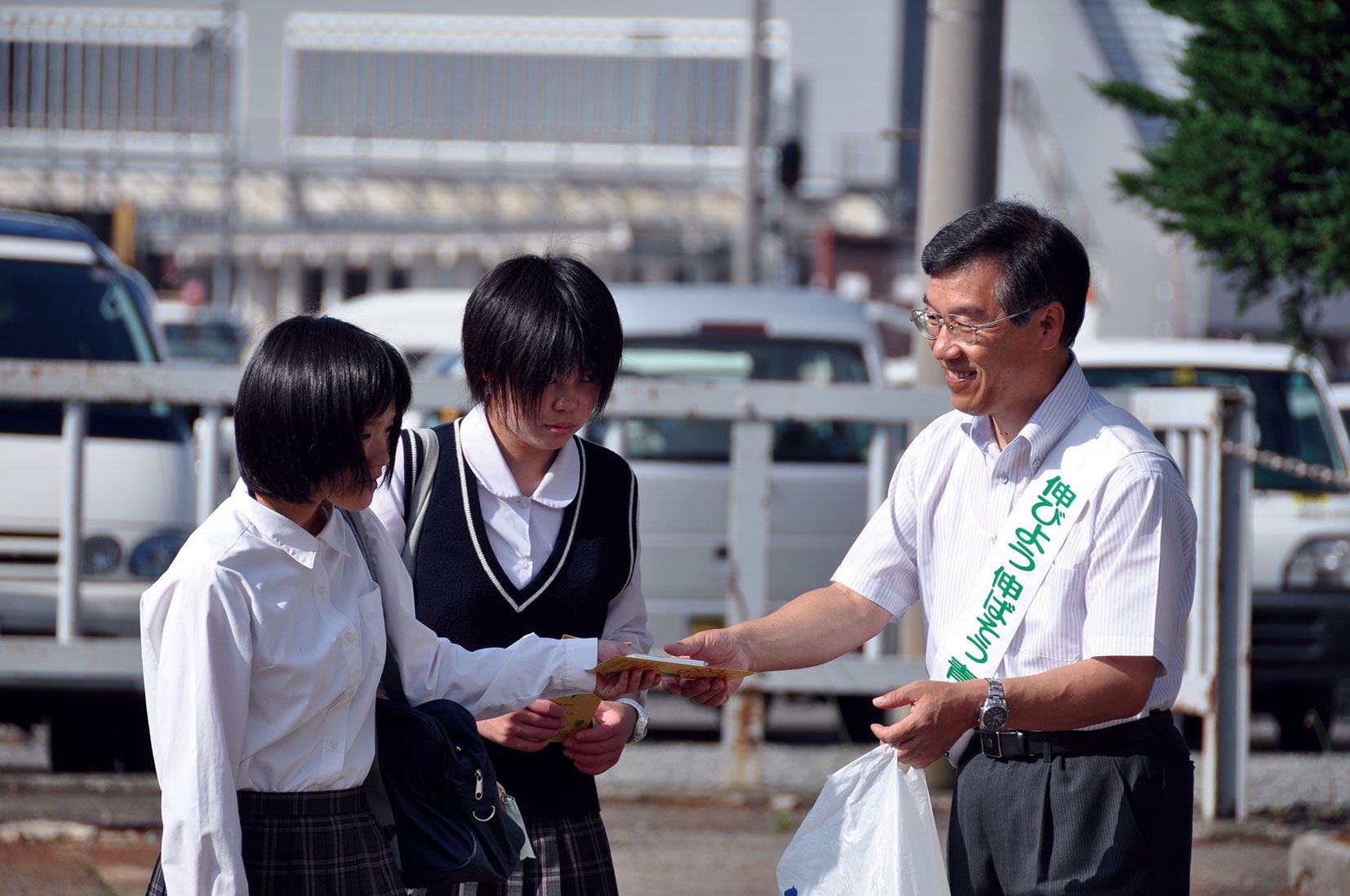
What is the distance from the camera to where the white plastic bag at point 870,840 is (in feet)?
8.08

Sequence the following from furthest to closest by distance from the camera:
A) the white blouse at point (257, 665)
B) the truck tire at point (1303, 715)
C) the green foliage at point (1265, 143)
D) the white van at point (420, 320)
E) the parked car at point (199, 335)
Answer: the parked car at point (199, 335) < the white van at point (420, 320) < the truck tire at point (1303, 715) < the green foliage at point (1265, 143) < the white blouse at point (257, 665)

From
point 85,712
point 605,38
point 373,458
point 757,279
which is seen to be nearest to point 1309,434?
point 85,712

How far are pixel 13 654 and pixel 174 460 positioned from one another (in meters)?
0.92

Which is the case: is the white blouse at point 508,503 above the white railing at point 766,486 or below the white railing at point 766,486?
above

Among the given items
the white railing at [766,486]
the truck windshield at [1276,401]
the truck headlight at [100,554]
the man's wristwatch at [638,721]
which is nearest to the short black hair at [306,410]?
the man's wristwatch at [638,721]

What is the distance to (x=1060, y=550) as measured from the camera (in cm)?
239

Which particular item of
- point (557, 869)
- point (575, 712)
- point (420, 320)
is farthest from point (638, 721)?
point (420, 320)

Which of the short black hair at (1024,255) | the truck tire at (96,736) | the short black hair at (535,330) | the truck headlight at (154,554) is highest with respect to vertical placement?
the short black hair at (1024,255)

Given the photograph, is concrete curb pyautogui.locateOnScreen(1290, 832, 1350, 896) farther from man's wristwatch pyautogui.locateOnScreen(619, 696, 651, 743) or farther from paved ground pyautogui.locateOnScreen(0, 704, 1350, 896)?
man's wristwatch pyautogui.locateOnScreen(619, 696, 651, 743)

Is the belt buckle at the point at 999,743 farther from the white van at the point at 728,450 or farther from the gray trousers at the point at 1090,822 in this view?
the white van at the point at 728,450

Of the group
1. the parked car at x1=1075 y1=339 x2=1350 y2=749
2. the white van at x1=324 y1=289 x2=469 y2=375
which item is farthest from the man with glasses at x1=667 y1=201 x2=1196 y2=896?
the white van at x1=324 y1=289 x2=469 y2=375

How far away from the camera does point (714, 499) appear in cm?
652

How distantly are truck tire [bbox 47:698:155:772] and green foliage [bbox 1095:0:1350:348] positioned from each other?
14.7ft

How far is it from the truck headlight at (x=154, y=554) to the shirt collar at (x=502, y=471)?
330 centimetres
